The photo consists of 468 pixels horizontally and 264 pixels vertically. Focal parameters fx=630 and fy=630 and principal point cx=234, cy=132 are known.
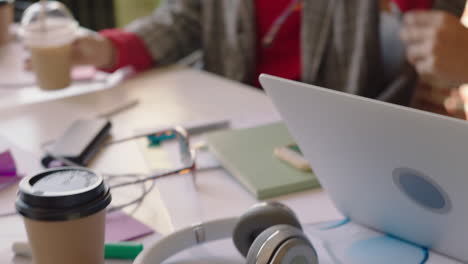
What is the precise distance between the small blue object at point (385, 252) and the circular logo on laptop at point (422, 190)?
0.23ft

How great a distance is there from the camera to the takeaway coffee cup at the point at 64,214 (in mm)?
559

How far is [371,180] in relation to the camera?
25.2 inches

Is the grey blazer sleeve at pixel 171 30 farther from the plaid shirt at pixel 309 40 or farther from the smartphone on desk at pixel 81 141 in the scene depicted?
the smartphone on desk at pixel 81 141

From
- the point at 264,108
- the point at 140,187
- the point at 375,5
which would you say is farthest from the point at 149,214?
the point at 375,5

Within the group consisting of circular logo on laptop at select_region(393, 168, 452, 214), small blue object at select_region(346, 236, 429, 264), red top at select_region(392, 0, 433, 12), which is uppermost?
red top at select_region(392, 0, 433, 12)

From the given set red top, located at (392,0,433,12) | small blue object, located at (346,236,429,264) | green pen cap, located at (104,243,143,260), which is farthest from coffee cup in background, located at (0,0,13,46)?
small blue object, located at (346,236,429,264)

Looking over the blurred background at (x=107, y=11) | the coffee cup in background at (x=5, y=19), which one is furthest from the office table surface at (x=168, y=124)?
the blurred background at (x=107, y=11)

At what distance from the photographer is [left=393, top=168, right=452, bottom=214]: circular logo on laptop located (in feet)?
1.90

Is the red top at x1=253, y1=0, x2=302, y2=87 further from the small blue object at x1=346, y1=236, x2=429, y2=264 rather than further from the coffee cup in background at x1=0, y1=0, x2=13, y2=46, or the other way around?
the small blue object at x1=346, y1=236, x2=429, y2=264

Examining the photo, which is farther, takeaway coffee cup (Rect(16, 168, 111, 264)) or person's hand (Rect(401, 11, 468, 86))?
person's hand (Rect(401, 11, 468, 86))

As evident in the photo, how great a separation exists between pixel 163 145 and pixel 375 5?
0.61m

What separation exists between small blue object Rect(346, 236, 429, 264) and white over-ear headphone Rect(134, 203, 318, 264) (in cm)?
7

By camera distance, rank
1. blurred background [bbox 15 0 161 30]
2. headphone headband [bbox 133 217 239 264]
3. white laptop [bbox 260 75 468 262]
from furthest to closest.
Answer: blurred background [bbox 15 0 161 30]
headphone headband [bbox 133 217 239 264]
white laptop [bbox 260 75 468 262]

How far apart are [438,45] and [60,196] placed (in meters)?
0.75
